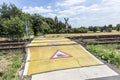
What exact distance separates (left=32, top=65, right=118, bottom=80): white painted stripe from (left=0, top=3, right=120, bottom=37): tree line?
30.3 metres

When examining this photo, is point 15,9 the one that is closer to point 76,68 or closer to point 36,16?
point 36,16

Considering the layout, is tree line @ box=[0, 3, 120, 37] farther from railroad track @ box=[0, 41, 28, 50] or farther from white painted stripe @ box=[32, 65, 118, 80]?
white painted stripe @ box=[32, 65, 118, 80]

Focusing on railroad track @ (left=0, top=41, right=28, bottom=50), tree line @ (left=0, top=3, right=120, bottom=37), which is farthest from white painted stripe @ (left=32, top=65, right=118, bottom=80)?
tree line @ (left=0, top=3, right=120, bottom=37)

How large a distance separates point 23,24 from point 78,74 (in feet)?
105

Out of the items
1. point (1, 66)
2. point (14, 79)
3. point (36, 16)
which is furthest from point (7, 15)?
point (14, 79)

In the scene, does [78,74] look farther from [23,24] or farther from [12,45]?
[23,24]

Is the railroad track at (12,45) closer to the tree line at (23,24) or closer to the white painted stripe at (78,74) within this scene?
the white painted stripe at (78,74)

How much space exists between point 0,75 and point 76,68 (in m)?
4.08

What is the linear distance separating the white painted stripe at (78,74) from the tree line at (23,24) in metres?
30.3

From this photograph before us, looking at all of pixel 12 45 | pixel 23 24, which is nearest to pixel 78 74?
pixel 12 45

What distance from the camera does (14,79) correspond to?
339 inches

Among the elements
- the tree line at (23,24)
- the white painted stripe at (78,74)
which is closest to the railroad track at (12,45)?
the white painted stripe at (78,74)

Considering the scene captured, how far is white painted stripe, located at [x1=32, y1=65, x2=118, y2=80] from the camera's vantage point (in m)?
8.79

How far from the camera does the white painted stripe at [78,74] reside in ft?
28.8
